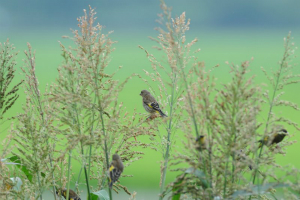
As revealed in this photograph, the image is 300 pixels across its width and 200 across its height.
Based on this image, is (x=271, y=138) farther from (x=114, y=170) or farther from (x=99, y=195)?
(x=99, y=195)

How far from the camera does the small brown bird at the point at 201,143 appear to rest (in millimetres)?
2070

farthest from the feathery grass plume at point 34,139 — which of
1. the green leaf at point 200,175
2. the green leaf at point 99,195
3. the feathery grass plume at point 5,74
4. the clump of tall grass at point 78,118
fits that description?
the green leaf at point 200,175

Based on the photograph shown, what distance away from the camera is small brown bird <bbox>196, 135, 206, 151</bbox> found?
81.5 inches

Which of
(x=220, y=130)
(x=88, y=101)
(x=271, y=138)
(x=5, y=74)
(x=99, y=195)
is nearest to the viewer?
(x=271, y=138)

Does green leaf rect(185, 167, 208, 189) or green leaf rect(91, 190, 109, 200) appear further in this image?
green leaf rect(91, 190, 109, 200)

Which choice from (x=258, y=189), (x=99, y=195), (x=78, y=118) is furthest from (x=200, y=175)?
(x=99, y=195)

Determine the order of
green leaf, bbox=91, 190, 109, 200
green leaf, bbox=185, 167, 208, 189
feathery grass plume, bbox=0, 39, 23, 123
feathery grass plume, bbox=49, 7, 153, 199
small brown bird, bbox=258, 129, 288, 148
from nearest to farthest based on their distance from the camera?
1. small brown bird, bbox=258, 129, 288, 148
2. green leaf, bbox=185, 167, 208, 189
3. feathery grass plume, bbox=49, 7, 153, 199
4. green leaf, bbox=91, 190, 109, 200
5. feathery grass plume, bbox=0, 39, 23, 123

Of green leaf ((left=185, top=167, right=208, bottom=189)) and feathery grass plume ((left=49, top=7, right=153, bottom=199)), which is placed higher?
feathery grass plume ((left=49, top=7, right=153, bottom=199))

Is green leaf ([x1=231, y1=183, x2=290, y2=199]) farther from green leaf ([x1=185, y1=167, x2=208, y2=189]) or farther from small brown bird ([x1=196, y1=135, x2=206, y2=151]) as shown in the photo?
small brown bird ([x1=196, y1=135, x2=206, y2=151])

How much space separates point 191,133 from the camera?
2.17 meters

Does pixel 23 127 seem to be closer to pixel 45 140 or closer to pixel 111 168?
pixel 45 140

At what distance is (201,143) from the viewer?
220cm

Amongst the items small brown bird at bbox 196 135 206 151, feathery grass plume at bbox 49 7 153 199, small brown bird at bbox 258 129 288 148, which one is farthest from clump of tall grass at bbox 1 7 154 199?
small brown bird at bbox 258 129 288 148

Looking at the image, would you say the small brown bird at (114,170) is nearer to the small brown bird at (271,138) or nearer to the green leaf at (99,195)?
the green leaf at (99,195)
